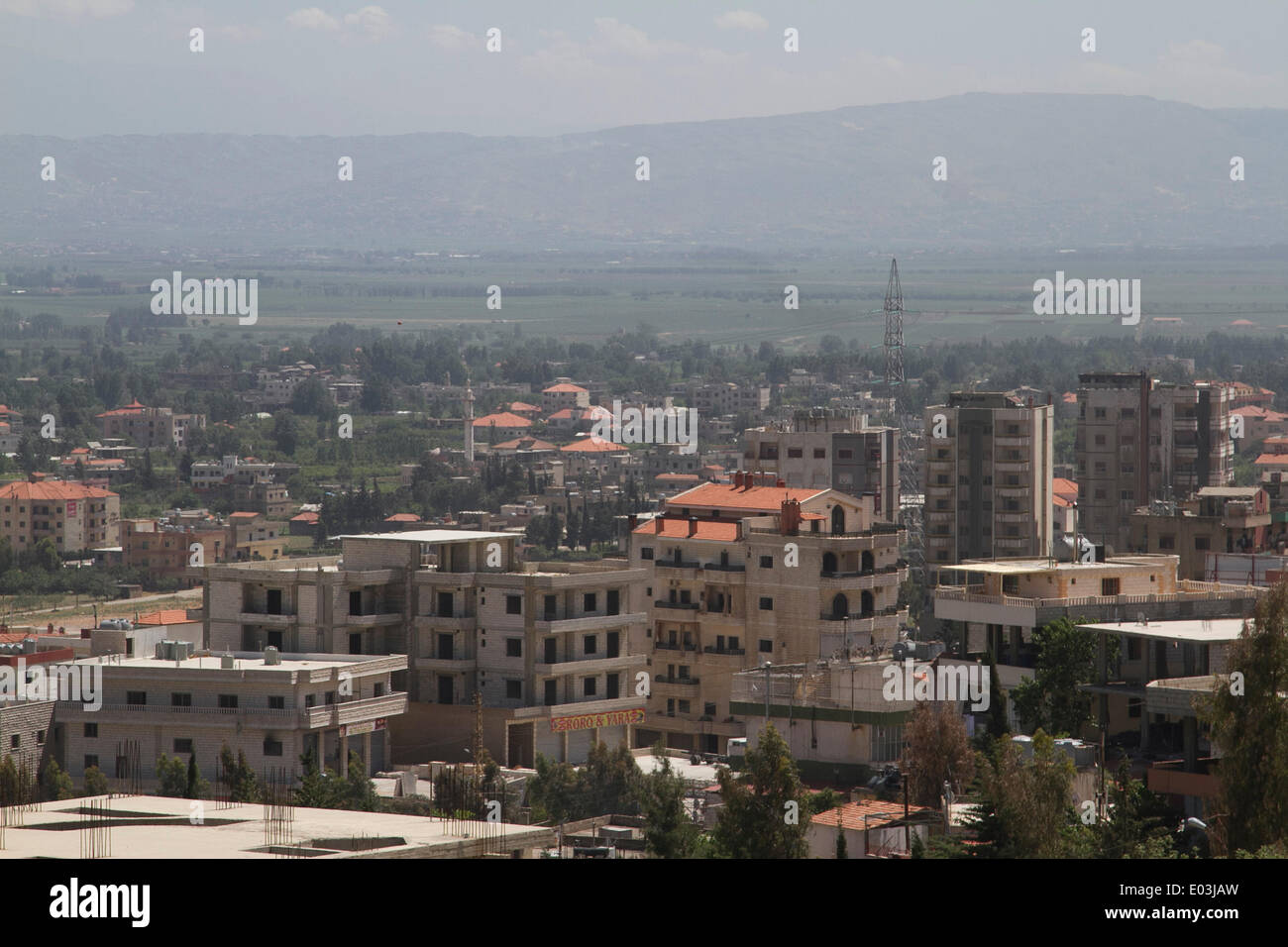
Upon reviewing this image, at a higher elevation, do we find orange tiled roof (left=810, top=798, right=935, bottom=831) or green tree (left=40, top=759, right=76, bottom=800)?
orange tiled roof (left=810, top=798, right=935, bottom=831)

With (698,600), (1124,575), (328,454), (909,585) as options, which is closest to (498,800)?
(1124,575)

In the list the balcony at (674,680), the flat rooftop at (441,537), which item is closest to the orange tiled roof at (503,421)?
the balcony at (674,680)

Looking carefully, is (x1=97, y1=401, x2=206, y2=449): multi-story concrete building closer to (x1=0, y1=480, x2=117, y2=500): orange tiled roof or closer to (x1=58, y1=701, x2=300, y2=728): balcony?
(x1=0, y1=480, x2=117, y2=500): orange tiled roof

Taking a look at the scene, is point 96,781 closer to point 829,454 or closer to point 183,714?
point 183,714

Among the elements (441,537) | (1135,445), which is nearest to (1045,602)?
(441,537)

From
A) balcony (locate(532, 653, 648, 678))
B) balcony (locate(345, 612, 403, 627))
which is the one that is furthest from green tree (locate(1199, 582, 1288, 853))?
balcony (locate(345, 612, 403, 627))

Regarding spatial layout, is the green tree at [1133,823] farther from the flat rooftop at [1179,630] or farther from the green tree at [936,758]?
the flat rooftop at [1179,630]
